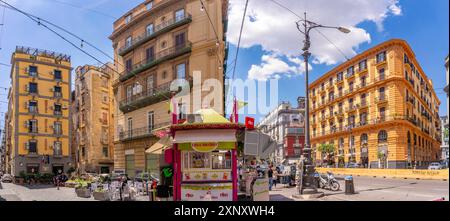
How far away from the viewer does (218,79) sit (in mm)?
13359

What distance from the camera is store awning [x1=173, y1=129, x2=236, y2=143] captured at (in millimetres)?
9586

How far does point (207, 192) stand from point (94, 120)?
3.88 meters

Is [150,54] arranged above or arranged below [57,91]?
above

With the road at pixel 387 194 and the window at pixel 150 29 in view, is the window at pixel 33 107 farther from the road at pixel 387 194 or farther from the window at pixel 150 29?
the road at pixel 387 194

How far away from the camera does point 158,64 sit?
1168cm

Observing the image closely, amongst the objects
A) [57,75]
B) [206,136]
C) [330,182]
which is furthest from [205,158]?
[330,182]

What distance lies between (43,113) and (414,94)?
23.6ft

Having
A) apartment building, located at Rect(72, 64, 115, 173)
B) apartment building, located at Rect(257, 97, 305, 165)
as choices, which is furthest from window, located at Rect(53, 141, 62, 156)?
apartment building, located at Rect(257, 97, 305, 165)

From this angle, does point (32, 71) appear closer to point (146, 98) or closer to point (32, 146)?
point (32, 146)

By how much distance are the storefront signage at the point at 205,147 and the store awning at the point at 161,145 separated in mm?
1156

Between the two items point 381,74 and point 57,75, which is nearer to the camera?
point 57,75

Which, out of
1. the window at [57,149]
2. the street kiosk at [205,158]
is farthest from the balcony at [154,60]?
the window at [57,149]

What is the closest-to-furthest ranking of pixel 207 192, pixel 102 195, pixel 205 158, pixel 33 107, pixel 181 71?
1. pixel 33 107
2. pixel 207 192
3. pixel 205 158
4. pixel 181 71
5. pixel 102 195
